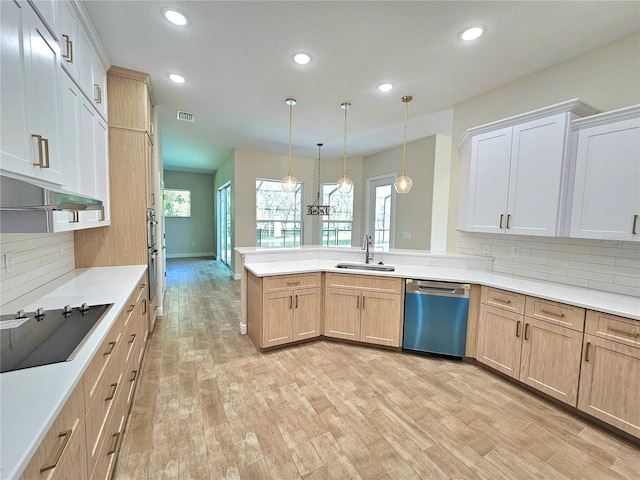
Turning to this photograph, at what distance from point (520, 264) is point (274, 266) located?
8.61 feet

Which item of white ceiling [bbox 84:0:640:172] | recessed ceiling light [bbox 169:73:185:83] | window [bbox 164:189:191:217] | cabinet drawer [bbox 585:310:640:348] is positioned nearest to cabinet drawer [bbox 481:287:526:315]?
cabinet drawer [bbox 585:310:640:348]

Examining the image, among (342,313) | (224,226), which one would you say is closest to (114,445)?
(342,313)

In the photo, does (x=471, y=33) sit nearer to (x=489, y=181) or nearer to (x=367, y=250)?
(x=489, y=181)

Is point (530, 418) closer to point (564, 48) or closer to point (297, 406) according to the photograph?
point (297, 406)

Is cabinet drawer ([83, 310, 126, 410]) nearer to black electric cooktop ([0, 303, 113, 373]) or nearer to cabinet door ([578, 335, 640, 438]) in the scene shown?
black electric cooktop ([0, 303, 113, 373])

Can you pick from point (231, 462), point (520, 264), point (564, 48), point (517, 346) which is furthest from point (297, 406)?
point (564, 48)

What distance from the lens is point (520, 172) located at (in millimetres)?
2586

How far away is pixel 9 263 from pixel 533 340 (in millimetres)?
3699

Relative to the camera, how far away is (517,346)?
7.91 feet

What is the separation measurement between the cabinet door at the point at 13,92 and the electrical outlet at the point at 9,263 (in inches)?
27.5

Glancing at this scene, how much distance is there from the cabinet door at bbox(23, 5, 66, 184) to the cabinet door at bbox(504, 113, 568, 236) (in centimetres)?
344

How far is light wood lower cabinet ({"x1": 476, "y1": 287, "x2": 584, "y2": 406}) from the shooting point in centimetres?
208

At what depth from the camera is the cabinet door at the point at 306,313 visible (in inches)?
121

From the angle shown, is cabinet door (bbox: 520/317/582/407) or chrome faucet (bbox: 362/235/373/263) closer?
cabinet door (bbox: 520/317/582/407)
